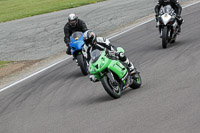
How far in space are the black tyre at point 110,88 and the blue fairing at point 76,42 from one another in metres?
4.10

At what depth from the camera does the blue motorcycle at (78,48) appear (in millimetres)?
13648

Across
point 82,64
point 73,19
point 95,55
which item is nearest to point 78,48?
point 82,64

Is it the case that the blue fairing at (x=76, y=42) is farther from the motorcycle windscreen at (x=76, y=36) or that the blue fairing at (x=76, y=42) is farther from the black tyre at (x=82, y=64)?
the black tyre at (x=82, y=64)

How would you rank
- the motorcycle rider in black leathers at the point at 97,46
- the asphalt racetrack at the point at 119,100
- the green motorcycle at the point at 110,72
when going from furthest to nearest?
the motorcycle rider in black leathers at the point at 97,46, the green motorcycle at the point at 110,72, the asphalt racetrack at the point at 119,100

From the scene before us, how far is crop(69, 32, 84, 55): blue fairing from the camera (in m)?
13.7

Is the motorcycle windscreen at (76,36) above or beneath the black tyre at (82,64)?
above

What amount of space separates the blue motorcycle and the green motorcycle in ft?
11.7

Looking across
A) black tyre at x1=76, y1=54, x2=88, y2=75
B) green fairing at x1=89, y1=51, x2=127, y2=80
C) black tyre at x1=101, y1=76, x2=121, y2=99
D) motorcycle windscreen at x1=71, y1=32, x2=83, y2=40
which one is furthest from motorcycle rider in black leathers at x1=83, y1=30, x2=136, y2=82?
motorcycle windscreen at x1=71, y1=32, x2=83, y2=40

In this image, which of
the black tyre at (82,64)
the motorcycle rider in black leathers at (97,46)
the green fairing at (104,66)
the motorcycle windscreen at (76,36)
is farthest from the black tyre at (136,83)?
the motorcycle windscreen at (76,36)

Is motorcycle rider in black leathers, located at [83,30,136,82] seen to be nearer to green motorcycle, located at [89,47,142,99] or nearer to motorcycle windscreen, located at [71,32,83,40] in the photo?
green motorcycle, located at [89,47,142,99]

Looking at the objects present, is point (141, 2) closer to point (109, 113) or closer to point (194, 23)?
point (194, 23)

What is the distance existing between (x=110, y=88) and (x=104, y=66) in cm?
47

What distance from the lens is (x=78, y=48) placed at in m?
13.7

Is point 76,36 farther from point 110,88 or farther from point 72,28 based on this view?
point 110,88
